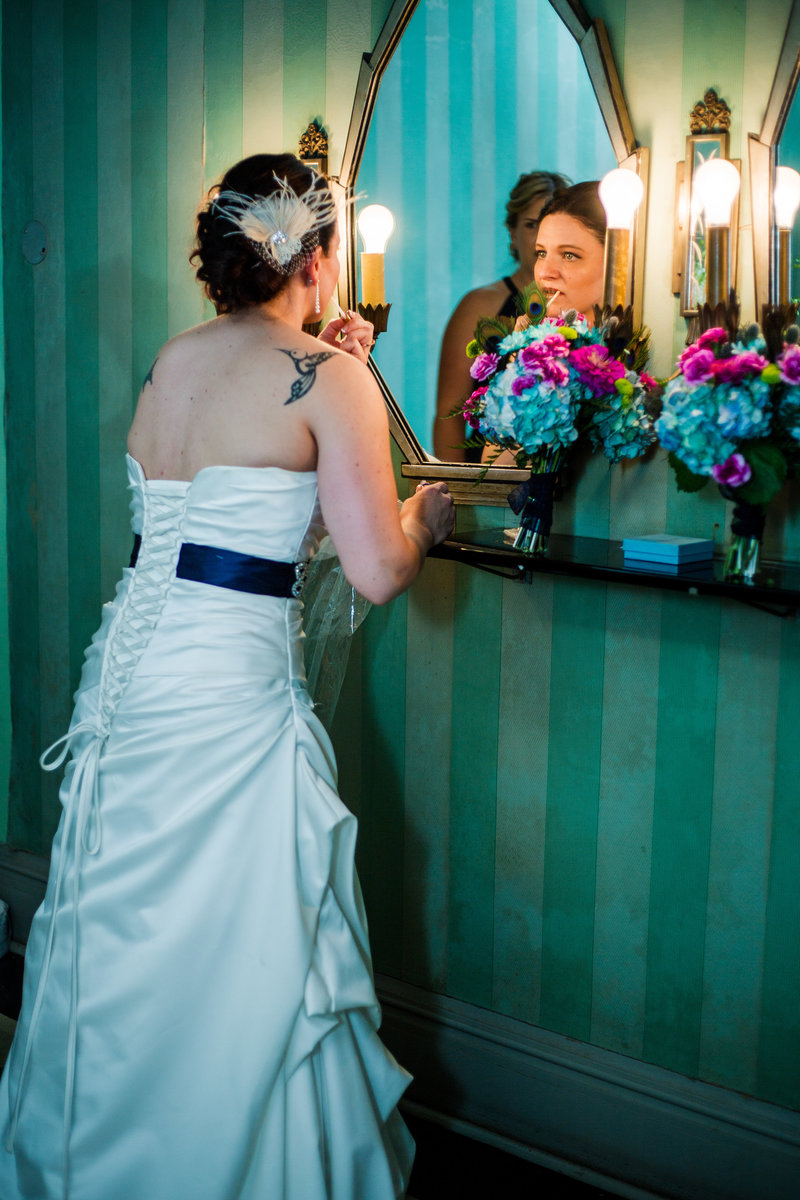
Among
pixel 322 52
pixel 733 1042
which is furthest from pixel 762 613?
pixel 322 52

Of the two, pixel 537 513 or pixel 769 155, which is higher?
pixel 769 155

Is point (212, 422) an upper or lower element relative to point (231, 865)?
upper

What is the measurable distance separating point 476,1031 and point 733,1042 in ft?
1.89

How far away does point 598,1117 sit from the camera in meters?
2.21

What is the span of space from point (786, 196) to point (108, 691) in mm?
1402

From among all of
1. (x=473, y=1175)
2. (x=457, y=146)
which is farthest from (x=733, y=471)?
(x=473, y=1175)

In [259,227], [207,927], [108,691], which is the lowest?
[207,927]

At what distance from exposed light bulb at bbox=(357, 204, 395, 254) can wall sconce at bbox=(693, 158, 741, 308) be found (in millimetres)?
685

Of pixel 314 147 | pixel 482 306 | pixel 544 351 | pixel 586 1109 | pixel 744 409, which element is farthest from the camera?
pixel 314 147

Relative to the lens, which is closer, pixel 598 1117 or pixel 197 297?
pixel 598 1117

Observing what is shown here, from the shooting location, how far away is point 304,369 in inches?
69.1

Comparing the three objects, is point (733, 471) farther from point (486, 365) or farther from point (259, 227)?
point (259, 227)

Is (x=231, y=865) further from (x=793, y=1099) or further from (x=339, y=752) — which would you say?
(x=793, y=1099)

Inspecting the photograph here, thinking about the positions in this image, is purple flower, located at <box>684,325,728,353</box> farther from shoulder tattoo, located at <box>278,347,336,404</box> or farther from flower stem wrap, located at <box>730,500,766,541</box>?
shoulder tattoo, located at <box>278,347,336,404</box>
